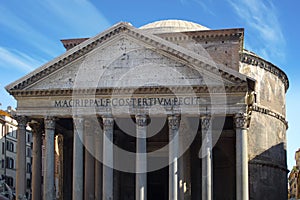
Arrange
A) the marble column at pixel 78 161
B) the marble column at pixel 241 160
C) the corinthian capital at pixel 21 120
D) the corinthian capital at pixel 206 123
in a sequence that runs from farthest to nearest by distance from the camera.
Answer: the corinthian capital at pixel 21 120
the marble column at pixel 78 161
the corinthian capital at pixel 206 123
the marble column at pixel 241 160

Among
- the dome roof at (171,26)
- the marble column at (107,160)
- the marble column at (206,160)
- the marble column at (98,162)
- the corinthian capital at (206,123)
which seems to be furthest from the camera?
the dome roof at (171,26)

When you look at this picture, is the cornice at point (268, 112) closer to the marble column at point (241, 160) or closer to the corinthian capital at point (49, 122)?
the marble column at point (241, 160)

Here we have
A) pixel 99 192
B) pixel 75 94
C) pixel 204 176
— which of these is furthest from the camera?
pixel 99 192

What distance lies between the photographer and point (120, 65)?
19094 mm

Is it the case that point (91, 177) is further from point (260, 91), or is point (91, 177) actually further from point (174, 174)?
point (260, 91)

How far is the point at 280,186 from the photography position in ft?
92.8

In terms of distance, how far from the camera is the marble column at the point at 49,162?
18.7 m

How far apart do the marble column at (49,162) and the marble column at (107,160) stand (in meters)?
1.99

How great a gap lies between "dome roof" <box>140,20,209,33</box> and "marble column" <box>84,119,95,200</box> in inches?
406

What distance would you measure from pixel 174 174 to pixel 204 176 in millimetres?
1085

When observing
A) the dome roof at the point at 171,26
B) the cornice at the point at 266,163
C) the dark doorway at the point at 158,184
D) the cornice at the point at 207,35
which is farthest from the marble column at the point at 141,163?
the dome roof at the point at 171,26

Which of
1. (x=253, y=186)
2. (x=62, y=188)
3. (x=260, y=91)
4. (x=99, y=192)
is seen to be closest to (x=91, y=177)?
(x=99, y=192)

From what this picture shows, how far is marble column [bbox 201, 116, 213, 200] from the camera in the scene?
58.3 ft

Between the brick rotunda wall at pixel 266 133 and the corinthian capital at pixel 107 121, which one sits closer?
the corinthian capital at pixel 107 121
